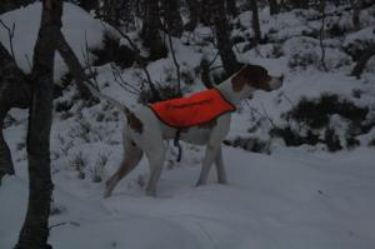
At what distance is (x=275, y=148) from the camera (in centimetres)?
784

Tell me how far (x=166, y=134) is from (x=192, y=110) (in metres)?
0.34

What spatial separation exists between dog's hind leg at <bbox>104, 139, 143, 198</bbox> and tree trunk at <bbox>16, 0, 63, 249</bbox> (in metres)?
2.65

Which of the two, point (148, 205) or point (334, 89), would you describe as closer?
point (148, 205)

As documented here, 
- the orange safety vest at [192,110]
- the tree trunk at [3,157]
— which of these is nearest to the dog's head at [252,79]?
the orange safety vest at [192,110]

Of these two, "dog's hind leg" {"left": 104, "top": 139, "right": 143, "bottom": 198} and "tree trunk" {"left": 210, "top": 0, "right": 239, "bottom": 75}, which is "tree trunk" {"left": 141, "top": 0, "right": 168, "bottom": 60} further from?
"dog's hind leg" {"left": 104, "top": 139, "right": 143, "bottom": 198}

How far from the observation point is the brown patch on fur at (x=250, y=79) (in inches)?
245

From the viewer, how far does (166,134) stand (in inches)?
235

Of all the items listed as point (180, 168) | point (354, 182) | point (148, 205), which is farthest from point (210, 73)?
point (148, 205)

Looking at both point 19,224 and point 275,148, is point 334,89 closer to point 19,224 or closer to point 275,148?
point 275,148

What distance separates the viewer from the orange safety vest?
19.3 feet

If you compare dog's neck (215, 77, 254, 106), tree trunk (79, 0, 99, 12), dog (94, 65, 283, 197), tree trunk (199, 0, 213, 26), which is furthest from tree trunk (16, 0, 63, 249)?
tree trunk (79, 0, 99, 12)

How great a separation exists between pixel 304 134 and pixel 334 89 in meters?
1.08

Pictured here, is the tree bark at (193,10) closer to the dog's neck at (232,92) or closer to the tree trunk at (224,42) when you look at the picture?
the tree trunk at (224,42)

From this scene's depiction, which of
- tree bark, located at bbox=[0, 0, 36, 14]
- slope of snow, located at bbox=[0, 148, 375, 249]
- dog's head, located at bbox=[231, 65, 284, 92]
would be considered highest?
tree bark, located at bbox=[0, 0, 36, 14]
